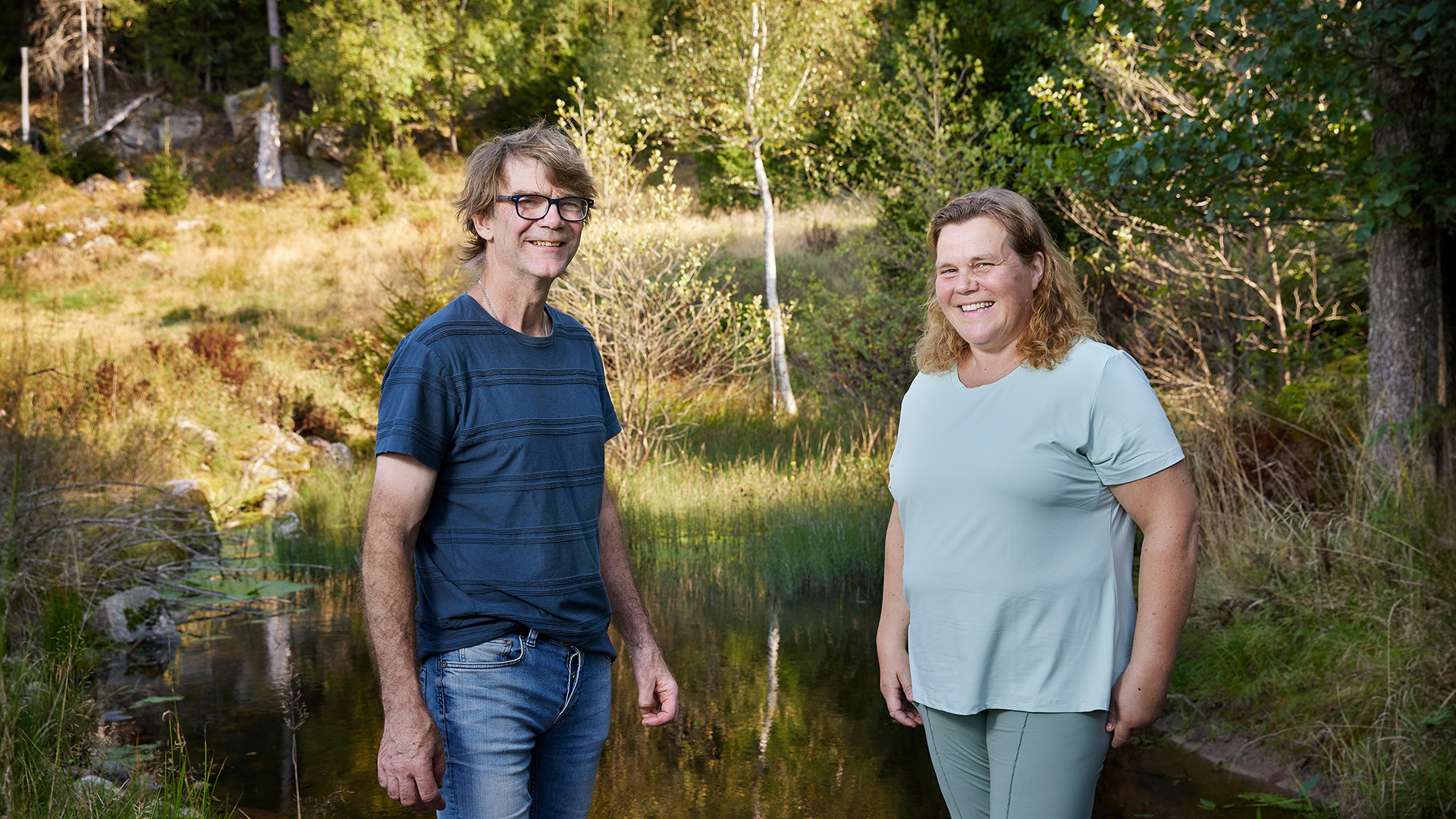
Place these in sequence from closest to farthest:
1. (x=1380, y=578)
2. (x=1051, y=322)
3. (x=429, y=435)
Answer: (x=429, y=435) → (x=1051, y=322) → (x=1380, y=578)

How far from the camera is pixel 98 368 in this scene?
11.5 metres

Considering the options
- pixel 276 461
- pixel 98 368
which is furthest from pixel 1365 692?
pixel 98 368

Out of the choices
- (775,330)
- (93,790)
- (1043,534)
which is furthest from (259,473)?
(1043,534)

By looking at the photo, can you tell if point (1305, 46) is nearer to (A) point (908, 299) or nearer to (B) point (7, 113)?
(A) point (908, 299)

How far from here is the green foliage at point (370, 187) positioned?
24.5 metres

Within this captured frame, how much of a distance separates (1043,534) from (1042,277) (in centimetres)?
45

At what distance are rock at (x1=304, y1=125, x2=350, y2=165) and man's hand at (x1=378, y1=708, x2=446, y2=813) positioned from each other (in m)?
28.5

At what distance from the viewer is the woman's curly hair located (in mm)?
1802

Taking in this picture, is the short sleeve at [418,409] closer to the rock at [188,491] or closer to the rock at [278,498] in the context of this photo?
the rock at [188,491]

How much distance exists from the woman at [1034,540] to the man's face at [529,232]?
65 centimetres

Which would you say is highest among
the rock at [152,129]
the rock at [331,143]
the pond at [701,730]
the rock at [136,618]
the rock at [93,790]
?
the rock at [152,129]

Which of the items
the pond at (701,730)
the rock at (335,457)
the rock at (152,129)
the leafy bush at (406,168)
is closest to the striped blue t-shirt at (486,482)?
the pond at (701,730)

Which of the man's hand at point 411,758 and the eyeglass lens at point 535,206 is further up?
Result: the eyeglass lens at point 535,206

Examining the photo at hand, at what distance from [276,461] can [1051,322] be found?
1078cm
